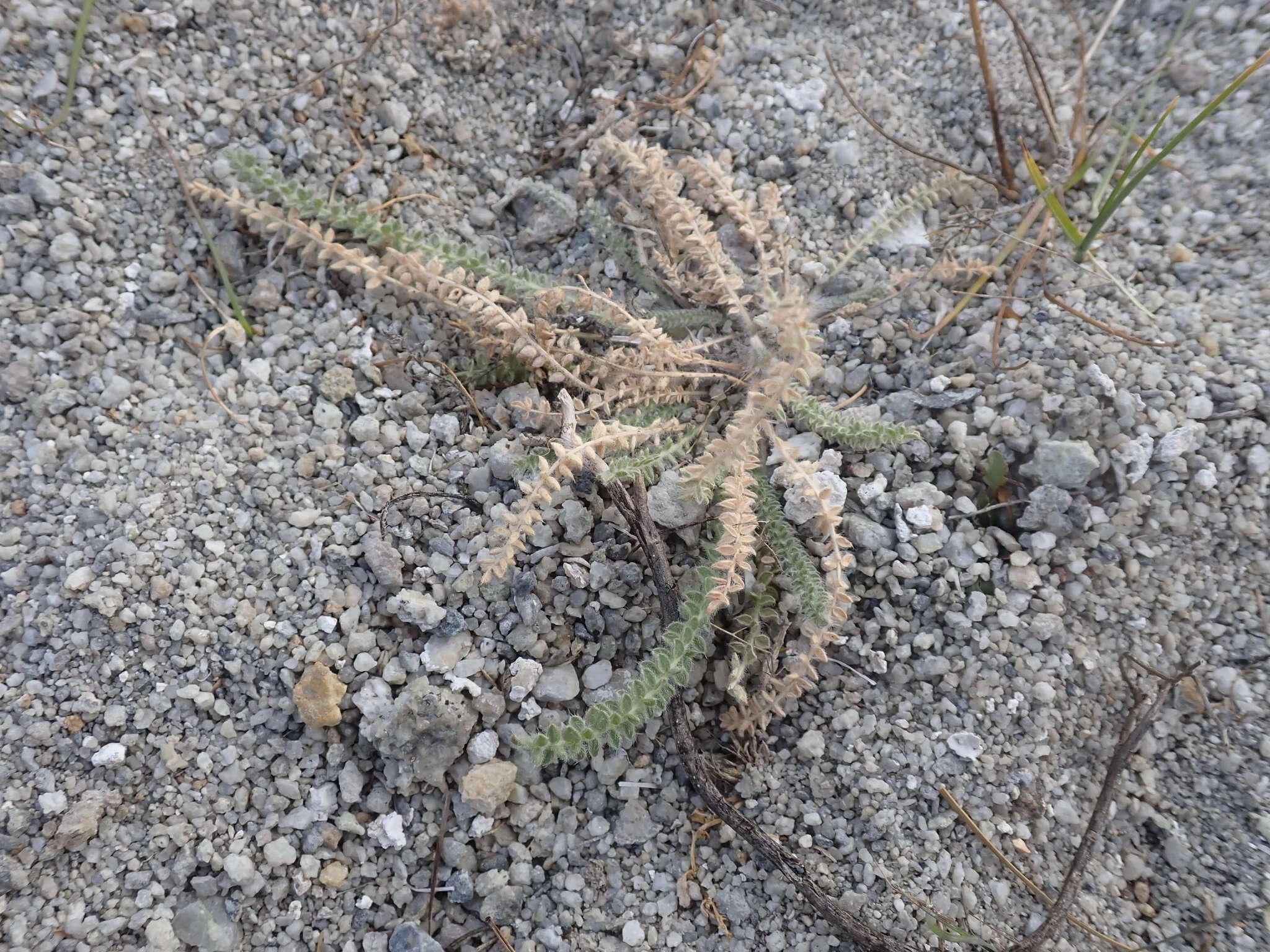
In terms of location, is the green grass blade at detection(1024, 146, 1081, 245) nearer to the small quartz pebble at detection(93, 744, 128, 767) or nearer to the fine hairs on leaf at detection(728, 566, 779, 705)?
the fine hairs on leaf at detection(728, 566, 779, 705)

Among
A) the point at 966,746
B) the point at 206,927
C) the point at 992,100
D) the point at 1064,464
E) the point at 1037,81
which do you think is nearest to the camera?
the point at 206,927

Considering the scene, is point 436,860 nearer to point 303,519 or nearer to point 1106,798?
point 303,519

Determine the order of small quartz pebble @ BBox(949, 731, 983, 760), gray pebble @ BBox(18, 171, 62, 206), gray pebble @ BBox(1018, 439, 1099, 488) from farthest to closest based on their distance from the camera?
gray pebble @ BBox(18, 171, 62, 206)
gray pebble @ BBox(1018, 439, 1099, 488)
small quartz pebble @ BBox(949, 731, 983, 760)

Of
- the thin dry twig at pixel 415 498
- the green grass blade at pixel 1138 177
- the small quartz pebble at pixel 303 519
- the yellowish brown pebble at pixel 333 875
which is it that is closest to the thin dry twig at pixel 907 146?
the green grass blade at pixel 1138 177

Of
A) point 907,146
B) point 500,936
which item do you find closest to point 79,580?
point 500,936

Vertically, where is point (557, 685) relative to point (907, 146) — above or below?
below

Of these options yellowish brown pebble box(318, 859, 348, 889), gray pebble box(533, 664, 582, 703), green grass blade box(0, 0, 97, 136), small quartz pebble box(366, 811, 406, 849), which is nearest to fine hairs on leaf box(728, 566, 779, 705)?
gray pebble box(533, 664, 582, 703)

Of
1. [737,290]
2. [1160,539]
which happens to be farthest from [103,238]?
[1160,539]
